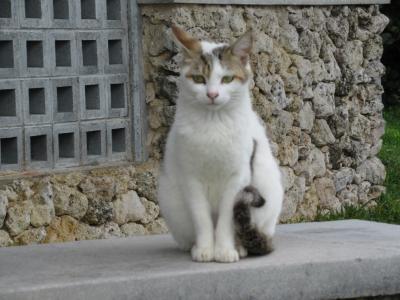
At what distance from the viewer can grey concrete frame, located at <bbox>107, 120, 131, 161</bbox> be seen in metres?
6.47

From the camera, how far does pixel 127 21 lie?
21.3 ft

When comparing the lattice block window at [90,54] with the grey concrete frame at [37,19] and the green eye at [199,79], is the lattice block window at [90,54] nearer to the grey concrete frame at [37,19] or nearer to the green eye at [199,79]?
the grey concrete frame at [37,19]

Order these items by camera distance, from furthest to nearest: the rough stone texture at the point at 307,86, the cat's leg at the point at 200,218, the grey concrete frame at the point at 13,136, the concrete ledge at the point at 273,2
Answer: the rough stone texture at the point at 307,86 < the concrete ledge at the point at 273,2 < the grey concrete frame at the point at 13,136 < the cat's leg at the point at 200,218

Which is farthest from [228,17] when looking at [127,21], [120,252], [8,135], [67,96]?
[120,252]

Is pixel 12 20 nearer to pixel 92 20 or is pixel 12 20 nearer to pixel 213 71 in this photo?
pixel 92 20

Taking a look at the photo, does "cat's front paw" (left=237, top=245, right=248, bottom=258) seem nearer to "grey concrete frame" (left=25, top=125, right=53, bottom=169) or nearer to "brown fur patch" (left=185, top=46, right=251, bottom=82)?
"brown fur patch" (left=185, top=46, right=251, bottom=82)

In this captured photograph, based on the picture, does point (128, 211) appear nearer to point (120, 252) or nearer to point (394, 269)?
point (120, 252)

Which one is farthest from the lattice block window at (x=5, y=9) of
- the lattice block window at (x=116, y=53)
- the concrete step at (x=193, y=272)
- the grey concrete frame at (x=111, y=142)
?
the concrete step at (x=193, y=272)

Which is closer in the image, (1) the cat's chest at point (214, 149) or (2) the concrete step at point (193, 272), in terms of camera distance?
(2) the concrete step at point (193, 272)

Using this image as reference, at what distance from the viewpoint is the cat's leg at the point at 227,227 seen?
4258mm

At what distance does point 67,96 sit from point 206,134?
86.1 inches

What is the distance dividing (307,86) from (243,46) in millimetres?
3464

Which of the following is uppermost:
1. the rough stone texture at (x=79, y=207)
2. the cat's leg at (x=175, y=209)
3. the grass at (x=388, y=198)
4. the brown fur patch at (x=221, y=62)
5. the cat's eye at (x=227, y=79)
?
the brown fur patch at (x=221, y=62)

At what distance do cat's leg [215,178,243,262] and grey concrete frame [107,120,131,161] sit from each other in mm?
2243
